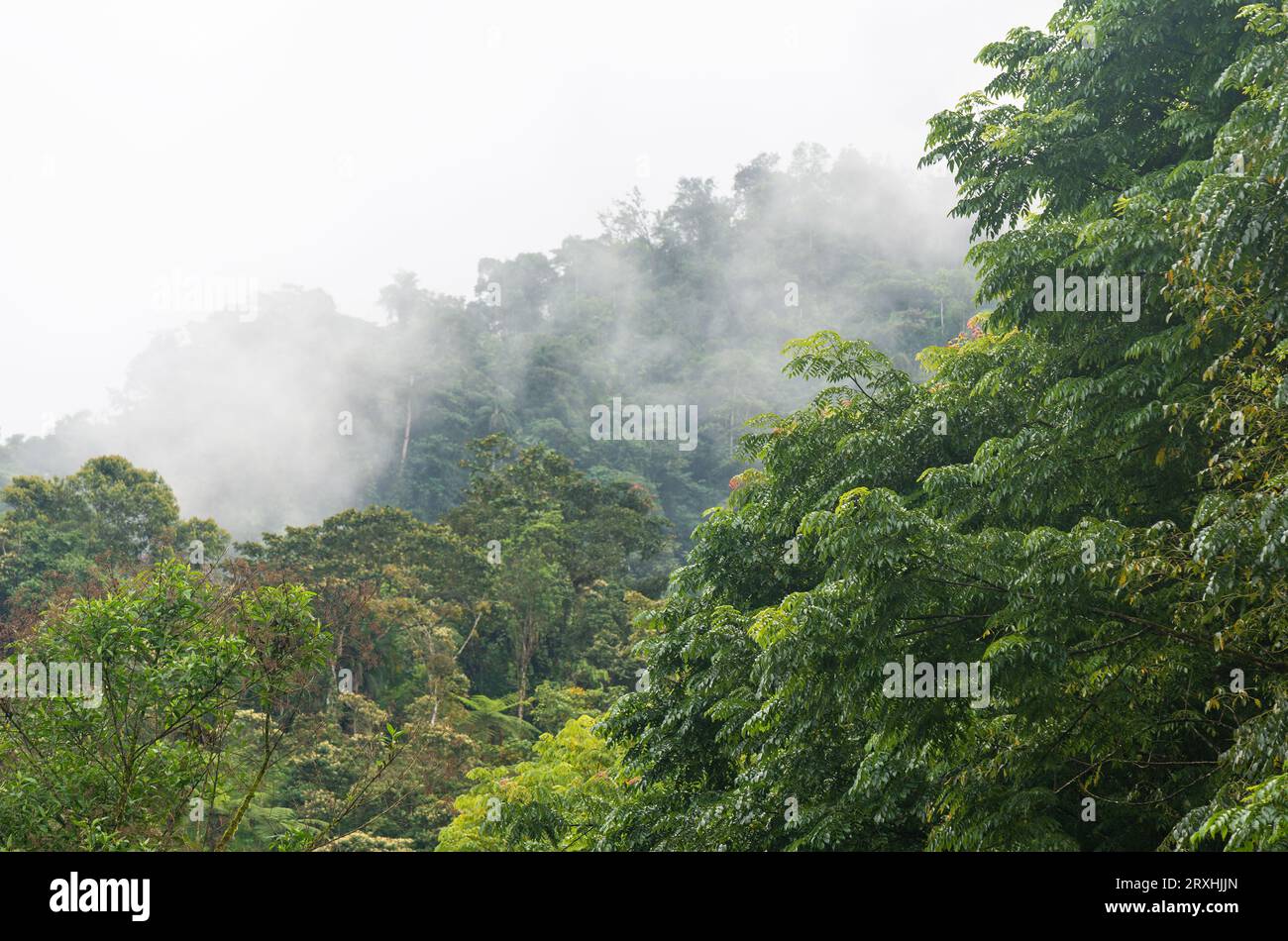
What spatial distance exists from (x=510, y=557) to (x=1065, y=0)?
83.6ft

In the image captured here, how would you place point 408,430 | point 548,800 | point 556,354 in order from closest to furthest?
point 548,800 < point 408,430 < point 556,354

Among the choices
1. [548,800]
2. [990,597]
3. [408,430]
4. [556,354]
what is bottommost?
[548,800]

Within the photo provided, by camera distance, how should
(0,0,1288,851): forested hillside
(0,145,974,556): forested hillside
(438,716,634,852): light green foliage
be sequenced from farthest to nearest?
(0,145,974,556): forested hillside, (438,716,634,852): light green foliage, (0,0,1288,851): forested hillside

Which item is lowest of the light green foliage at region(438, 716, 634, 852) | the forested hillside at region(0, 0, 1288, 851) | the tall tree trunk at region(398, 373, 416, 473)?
the light green foliage at region(438, 716, 634, 852)

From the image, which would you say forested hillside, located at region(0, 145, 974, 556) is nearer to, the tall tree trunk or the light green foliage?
the tall tree trunk

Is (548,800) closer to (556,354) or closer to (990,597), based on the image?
(990,597)

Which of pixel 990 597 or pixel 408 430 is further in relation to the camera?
pixel 408 430

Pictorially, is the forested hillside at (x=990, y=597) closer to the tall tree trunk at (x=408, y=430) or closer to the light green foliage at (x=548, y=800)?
the light green foliage at (x=548, y=800)

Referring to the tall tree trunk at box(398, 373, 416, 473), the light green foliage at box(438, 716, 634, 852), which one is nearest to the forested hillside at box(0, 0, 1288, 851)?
the light green foliage at box(438, 716, 634, 852)

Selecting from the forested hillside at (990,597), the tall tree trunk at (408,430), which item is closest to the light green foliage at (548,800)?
the forested hillside at (990,597)

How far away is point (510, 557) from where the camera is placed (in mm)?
34344

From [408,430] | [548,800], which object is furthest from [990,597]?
[408,430]
